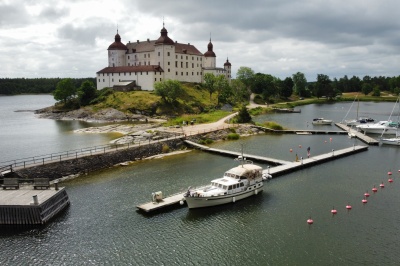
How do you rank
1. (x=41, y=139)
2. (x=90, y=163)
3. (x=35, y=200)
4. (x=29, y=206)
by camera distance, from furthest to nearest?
1. (x=41, y=139)
2. (x=90, y=163)
3. (x=35, y=200)
4. (x=29, y=206)

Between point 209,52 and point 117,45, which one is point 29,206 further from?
point 209,52

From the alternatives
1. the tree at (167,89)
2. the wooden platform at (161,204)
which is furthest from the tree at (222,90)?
the wooden platform at (161,204)

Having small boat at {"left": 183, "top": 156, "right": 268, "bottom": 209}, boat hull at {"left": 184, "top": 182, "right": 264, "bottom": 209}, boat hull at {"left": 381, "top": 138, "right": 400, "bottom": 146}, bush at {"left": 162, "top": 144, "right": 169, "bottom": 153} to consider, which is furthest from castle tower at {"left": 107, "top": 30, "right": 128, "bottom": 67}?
boat hull at {"left": 184, "top": 182, "right": 264, "bottom": 209}

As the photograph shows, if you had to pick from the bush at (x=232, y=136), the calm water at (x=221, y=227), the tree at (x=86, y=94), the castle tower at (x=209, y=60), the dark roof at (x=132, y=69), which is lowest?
the calm water at (x=221, y=227)

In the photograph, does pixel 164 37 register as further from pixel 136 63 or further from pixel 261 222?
pixel 261 222

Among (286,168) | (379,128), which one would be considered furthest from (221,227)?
(379,128)

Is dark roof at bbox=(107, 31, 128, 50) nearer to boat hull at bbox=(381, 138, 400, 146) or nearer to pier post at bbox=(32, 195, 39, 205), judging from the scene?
boat hull at bbox=(381, 138, 400, 146)

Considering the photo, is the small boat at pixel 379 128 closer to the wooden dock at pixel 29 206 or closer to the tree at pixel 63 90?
the wooden dock at pixel 29 206
